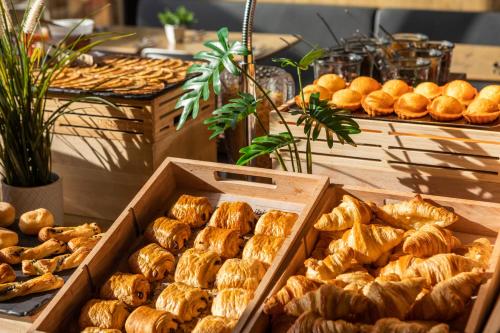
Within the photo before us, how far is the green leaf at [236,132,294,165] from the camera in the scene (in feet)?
5.75

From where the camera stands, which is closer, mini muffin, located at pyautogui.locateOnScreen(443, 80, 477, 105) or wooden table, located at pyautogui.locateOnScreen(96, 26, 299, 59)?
mini muffin, located at pyautogui.locateOnScreen(443, 80, 477, 105)

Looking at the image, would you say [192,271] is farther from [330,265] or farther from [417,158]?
[417,158]

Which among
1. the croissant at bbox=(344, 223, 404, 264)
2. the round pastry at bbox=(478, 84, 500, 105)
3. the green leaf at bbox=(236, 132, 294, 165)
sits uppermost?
the round pastry at bbox=(478, 84, 500, 105)

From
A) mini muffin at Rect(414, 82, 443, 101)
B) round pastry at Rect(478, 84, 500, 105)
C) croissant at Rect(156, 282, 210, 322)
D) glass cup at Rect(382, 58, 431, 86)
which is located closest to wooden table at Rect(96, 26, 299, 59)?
glass cup at Rect(382, 58, 431, 86)

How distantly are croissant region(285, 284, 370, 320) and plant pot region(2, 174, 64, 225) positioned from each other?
961 millimetres

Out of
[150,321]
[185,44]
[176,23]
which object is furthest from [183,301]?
[176,23]

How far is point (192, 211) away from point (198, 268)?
0.70 ft

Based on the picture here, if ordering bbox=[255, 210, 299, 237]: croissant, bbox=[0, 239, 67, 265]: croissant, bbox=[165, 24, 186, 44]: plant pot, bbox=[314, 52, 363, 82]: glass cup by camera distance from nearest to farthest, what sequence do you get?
bbox=[255, 210, 299, 237]: croissant, bbox=[0, 239, 67, 265]: croissant, bbox=[314, 52, 363, 82]: glass cup, bbox=[165, 24, 186, 44]: plant pot

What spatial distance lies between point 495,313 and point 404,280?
0.53 ft

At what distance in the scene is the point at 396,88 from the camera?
201cm

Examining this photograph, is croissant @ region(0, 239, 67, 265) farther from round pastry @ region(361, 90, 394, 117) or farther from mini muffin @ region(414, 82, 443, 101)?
mini muffin @ region(414, 82, 443, 101)

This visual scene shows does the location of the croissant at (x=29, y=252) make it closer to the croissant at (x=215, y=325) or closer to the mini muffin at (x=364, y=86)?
the croissant at (x=215, y=325)

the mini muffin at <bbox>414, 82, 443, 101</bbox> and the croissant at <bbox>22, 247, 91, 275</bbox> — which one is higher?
the mini muffin at <bbox>414, 82, 443, 101</bbox>

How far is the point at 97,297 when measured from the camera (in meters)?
1.45
